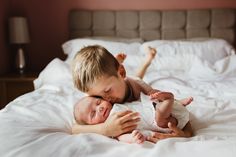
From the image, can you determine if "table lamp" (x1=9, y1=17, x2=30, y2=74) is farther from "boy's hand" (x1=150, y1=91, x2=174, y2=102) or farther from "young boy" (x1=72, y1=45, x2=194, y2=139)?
"boy's hand" (x1=150, y1=91, x2=174, y2=102)

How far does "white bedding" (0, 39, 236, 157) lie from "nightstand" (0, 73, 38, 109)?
0.78 m

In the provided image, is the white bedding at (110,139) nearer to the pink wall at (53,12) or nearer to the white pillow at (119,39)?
the white pillow at (119,39)

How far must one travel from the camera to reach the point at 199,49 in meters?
2.62

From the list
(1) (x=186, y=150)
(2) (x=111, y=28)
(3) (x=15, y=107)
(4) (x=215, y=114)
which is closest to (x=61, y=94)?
(3) (x=15, y=107)

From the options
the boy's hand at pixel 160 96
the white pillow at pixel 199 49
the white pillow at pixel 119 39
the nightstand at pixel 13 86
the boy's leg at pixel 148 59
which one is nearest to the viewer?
the boy's hand at pixel 160 96

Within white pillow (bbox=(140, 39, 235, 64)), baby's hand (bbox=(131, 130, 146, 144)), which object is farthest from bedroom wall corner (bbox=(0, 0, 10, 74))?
baby's hand (bbox=(131, 130, 146, 144))

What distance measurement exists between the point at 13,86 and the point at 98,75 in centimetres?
201

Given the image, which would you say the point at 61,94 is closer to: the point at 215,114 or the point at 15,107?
the point at 15,107

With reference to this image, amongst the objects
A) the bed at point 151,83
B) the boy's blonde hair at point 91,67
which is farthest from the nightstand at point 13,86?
the boy's blonde hair at point 91,67

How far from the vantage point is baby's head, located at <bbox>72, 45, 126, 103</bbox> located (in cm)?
103

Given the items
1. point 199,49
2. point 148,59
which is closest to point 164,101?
point 148,59

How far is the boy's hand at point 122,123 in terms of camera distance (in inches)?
36.6

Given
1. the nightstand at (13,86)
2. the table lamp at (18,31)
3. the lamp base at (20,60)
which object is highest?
the table lamp at (18,31)

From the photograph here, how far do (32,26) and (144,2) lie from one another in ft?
3.77
